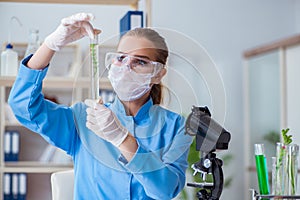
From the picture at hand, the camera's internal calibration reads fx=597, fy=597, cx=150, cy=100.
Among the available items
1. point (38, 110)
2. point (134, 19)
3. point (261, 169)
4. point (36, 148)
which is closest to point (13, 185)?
point (36, 148)

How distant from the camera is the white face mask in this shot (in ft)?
3.98

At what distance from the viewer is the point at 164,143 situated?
122 centimetres

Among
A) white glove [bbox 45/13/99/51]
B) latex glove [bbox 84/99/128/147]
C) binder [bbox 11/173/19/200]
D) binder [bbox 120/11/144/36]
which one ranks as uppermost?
binder [bbox 120/11/144/36]

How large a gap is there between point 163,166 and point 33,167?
206 cm

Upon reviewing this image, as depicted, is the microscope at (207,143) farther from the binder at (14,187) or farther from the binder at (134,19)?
the binder at (14,187)

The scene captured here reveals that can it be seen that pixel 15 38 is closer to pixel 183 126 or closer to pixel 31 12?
pixel 31 12

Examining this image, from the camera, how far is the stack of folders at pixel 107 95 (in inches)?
51.3

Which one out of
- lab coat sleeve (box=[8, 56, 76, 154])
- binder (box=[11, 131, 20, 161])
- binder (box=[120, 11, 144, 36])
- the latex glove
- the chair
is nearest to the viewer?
the latex glove

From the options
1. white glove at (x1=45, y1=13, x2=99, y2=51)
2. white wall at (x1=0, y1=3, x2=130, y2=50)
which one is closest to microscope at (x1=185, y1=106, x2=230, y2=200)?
white glove at (x1=45, y1=13, x2=99, y2=51)

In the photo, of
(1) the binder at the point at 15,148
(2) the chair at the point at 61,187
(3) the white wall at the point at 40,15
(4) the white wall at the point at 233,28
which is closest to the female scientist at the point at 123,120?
(2) the chair at the point at 61,187

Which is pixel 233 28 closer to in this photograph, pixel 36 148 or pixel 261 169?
pixel 36 148

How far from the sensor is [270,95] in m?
4.68

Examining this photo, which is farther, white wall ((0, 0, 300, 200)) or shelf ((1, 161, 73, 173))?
white wall ((0, 0, 300, 200))

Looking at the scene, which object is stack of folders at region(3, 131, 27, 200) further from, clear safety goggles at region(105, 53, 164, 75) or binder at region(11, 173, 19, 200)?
clear safety goggles at region(105, 53, 164, 75)
